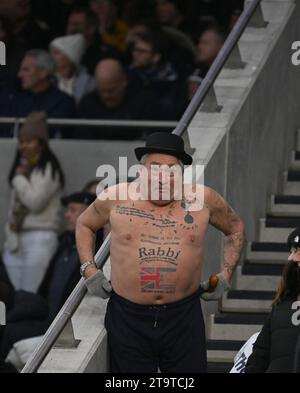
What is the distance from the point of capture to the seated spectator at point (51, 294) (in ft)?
47.8

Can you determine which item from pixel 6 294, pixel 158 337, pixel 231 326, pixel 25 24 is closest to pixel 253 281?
pixel 231 326

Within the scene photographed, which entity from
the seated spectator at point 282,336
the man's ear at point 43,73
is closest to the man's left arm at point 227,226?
the seated spectator at point 282,336

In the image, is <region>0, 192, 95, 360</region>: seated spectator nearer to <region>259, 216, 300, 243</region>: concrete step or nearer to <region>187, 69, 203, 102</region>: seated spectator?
<region>187, 69, 203, 102</region>: seated spectator

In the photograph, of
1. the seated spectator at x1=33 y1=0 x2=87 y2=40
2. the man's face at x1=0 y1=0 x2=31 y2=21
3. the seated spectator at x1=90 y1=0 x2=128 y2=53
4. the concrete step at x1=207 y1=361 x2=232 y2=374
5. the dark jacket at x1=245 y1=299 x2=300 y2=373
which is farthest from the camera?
the seated spectator at x1=33 y1=0 x2=87 y2=40

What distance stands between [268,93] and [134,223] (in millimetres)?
3291

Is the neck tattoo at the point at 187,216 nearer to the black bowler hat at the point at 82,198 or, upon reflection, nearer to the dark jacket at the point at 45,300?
the dark jacket at the point at 45,300

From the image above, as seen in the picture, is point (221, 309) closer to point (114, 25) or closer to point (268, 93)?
point (268, 93)

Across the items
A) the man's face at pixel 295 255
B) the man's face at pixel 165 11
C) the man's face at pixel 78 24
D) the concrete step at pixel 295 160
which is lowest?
the man's face at pixel 295 255

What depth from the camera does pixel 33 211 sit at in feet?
55.4

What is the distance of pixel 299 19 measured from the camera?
14750 millimetres

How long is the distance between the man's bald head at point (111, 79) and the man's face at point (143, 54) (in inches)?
9.3

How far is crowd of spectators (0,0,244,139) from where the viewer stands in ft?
55.8

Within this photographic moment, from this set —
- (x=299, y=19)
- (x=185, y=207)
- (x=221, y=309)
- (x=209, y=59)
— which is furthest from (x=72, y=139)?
(x=185, y=207)

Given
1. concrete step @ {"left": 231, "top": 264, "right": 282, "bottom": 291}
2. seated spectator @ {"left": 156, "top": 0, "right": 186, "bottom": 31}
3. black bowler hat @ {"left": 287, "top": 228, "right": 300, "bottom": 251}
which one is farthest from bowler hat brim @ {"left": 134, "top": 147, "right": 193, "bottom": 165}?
seated spectator @ {"left": 156, "top": 0, "right": 186, "bottom": 31}
